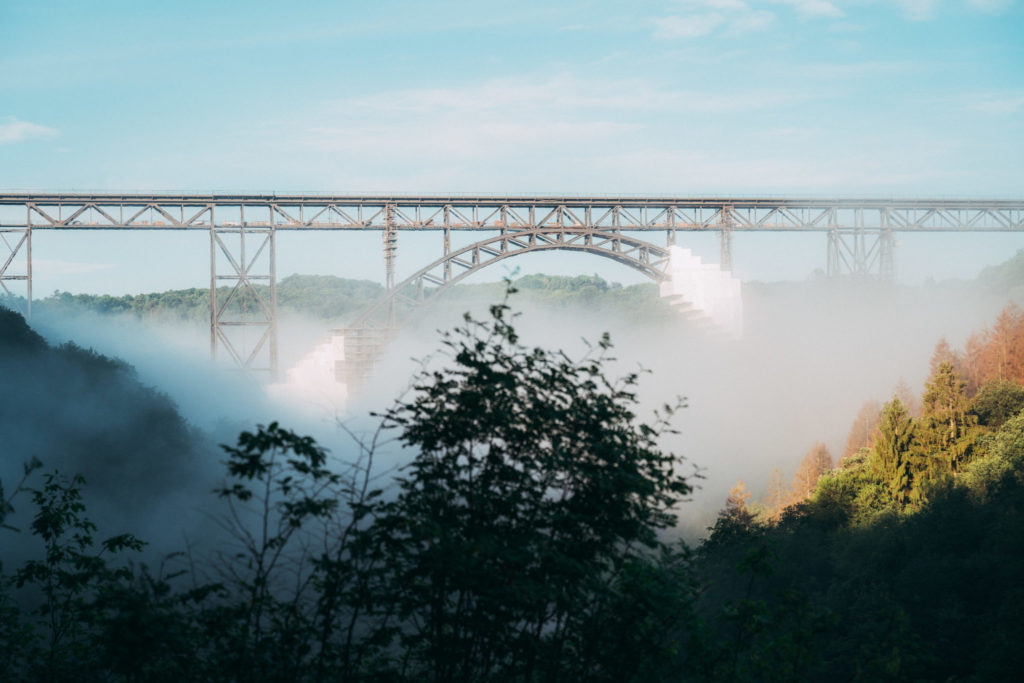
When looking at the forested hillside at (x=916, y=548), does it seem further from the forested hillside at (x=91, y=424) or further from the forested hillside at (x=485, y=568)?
the forested hillside at (x=91, y=424)

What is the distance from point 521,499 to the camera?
869cm

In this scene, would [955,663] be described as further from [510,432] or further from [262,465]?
[262,465]

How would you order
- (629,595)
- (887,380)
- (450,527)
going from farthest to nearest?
(887,380)
(629,595)
(450,527)

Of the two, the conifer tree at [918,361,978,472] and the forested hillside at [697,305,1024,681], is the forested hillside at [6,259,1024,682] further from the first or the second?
the conifer tree at [918,361,978,472]

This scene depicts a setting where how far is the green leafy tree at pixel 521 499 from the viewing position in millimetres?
8344

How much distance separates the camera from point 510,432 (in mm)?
8797

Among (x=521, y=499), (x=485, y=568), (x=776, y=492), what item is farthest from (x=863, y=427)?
(x=485, y=568)

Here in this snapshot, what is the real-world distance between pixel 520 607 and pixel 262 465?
9.59 feet

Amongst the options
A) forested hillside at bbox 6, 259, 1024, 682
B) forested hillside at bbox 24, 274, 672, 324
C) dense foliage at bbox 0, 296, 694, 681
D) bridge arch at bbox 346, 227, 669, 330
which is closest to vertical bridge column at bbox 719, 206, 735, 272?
bridge arch at bbox 346, 227, 669, 330

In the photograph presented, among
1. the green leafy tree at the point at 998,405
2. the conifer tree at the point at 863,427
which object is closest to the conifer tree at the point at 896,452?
the green leafy tree at the point at 998,405

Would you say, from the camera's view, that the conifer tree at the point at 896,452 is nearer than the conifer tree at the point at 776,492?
Yes

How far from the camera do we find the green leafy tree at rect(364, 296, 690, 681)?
27.4 ft

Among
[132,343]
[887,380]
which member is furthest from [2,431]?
[887,380]

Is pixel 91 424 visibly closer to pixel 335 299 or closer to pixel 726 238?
pixel 726 238
